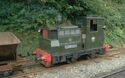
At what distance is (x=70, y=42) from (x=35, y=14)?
12.7ft

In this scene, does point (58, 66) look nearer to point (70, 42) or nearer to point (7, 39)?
point (70, 42)

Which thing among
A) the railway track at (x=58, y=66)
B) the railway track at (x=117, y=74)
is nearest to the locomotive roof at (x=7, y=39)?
the railway track at (x=58, y=66)

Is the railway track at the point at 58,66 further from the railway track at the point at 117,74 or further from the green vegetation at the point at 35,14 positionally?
the railway track at the point at 117,74

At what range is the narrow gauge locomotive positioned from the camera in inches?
491

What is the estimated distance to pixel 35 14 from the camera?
623 inches

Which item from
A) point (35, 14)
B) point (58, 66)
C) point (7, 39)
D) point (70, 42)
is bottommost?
point (58, 66)

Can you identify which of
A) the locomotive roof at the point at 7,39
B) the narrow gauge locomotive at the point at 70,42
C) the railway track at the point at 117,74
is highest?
the locomotive roof at the point at 7,39

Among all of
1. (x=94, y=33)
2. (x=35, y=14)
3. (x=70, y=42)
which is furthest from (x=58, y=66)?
(x=35, y=14)

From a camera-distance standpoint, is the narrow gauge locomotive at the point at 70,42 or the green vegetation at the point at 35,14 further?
the green vegetation at the point at 35,14

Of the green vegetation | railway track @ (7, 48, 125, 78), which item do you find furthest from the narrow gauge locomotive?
the green vegetation

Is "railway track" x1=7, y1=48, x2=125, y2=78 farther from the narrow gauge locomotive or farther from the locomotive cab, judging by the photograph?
the locomotive cab

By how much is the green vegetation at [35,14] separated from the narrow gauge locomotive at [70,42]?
2.00 m

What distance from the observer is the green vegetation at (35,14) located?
15219 mm

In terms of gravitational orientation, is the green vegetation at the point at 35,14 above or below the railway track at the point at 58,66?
above
